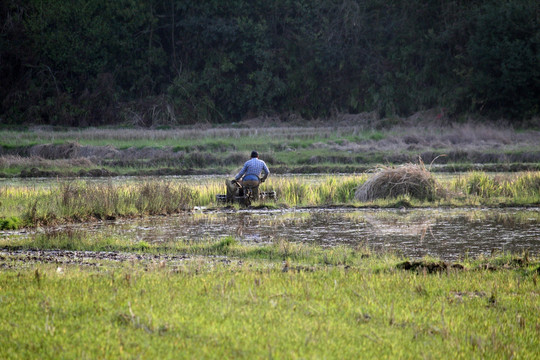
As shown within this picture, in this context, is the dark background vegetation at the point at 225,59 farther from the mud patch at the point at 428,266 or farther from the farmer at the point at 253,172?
the mud patch at the point at 428,266

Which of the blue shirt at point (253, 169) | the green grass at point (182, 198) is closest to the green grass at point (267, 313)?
the green grass at point (182, 198)

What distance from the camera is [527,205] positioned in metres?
18.1

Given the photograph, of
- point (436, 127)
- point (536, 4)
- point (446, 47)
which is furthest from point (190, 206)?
point (446, 47)

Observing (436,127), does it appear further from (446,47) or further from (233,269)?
(233,269)

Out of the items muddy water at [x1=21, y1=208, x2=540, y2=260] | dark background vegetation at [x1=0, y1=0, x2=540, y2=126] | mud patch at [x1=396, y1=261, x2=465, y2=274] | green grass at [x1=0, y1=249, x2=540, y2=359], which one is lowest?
muddy water at [x1=21, y1=208, x2=540, y2=260]

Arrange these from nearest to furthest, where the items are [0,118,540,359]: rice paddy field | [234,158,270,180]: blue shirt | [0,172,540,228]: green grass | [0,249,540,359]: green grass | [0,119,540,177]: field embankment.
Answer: [0,249,540,359]: green grass → [0,118,540,359]: rice paddy field → [0,172,540,228]: green grass → [234,158,270,180]: blue shirt → [0,119,540,177]: field embankment

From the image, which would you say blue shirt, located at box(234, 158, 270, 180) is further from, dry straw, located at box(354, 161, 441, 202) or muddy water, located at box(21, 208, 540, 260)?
dry straw, located at box(354, 161, 441, 202)

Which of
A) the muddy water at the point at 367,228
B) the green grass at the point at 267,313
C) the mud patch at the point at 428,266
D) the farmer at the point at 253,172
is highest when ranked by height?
the farmer at the point at 253,172

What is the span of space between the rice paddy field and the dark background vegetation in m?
28.4

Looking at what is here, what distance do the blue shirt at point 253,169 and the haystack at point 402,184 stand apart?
10.6 feet

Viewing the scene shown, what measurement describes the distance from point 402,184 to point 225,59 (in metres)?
36.3

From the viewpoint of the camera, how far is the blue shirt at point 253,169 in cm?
1809

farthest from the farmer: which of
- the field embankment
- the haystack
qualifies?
the field embankment

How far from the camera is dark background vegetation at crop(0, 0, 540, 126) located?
50.5 m
